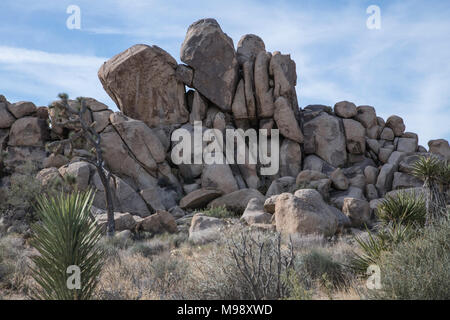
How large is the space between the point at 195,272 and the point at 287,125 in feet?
75.1

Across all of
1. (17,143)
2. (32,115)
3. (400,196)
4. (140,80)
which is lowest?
(400,196)

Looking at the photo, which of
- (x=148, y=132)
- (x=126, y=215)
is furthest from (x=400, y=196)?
(x=148, y=132)

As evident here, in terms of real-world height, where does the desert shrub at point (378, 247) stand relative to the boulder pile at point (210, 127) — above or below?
below

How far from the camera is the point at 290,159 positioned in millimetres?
28422

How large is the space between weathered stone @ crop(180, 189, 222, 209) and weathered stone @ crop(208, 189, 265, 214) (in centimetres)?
80

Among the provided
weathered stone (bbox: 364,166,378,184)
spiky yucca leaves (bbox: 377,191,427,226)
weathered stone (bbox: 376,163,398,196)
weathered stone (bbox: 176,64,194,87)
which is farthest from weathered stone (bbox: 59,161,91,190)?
weathered stone (bbox: 376,163,398,196)

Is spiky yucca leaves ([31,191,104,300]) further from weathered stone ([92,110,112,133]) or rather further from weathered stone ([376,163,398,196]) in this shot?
weathered stone ([376,163,398,196])

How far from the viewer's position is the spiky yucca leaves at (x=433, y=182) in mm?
9740

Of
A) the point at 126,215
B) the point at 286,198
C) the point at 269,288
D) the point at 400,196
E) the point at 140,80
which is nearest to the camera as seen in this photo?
the point at 269,288

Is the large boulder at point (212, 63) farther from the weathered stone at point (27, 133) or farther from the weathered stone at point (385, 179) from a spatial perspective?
the weathered stone at point (385, 179)

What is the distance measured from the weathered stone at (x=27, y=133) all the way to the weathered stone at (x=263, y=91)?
52.3 feet

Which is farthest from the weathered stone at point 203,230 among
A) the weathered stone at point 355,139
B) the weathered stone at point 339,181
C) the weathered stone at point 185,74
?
the weathered stone at point 355,139
